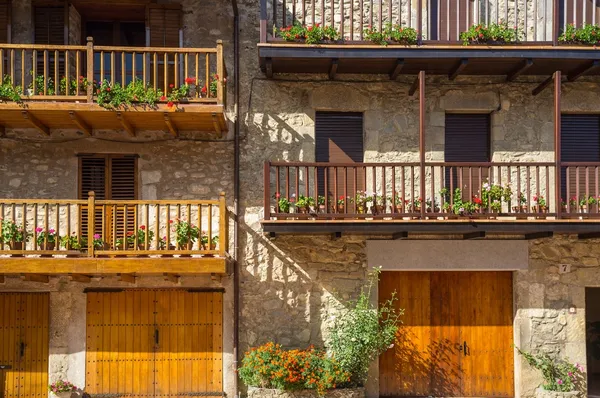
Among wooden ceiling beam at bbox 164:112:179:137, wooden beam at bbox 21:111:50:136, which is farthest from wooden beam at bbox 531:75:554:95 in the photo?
wooden beam at bbox 21:111:50:136

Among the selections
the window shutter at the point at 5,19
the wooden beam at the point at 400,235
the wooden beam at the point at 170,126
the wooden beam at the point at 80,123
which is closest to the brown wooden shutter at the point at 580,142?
the wooden beam at the point at 400,235

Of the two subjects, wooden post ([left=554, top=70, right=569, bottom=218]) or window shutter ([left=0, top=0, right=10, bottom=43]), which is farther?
window shutter ([left=0, top=0, right=10, bottom=43])

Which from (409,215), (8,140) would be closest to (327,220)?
(409,215)

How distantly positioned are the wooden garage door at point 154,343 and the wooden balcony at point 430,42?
4.38 meters

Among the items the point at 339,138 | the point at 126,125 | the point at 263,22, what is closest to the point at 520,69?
the point at 339,138

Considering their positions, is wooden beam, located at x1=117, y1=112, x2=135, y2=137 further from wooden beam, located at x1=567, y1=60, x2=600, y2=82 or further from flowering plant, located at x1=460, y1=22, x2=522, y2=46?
wooden beam, located at x1=567, y1=60, x2=600, y2=82

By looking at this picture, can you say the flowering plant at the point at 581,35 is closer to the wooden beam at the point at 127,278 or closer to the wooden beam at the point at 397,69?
the wooden beam at the point at 397,69

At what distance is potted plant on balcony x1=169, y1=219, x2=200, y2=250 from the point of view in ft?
33.1

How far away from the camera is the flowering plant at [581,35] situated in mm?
10898

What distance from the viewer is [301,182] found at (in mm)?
11430

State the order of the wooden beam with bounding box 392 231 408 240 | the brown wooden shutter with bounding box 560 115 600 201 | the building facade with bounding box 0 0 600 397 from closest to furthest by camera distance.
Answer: the wooden beam with bounding box 392 231 408 240
the building facade with bounding box 0 0 600 397
the brown wooden shutter with bounding box 560 115 600 201

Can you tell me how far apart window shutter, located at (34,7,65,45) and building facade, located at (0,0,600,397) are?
0.02 m

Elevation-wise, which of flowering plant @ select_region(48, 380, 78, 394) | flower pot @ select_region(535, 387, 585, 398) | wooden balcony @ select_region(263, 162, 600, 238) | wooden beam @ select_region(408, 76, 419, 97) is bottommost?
flower pot @ select_region(535, 387, 585, 398)

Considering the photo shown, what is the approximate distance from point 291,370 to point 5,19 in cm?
769
